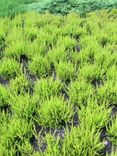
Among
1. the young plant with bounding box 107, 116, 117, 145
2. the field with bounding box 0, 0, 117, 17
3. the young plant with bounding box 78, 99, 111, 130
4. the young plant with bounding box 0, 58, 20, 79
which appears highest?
the field with bounding box 0, 0, 117, 17

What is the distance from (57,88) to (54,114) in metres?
0.68

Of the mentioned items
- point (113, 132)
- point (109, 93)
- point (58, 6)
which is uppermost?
point (58, 6)

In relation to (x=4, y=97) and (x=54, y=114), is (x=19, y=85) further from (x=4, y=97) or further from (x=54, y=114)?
(x=54, y=114)

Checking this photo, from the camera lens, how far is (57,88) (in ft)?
13.4

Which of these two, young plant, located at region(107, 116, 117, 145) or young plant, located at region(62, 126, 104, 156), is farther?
young plant, located at region(107, 116, 117, 145)

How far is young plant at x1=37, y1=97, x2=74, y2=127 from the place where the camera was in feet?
11.3

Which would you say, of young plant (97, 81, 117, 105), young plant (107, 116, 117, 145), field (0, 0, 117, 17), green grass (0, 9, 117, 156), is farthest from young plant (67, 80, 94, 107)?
field (0, 0, 117, 17)

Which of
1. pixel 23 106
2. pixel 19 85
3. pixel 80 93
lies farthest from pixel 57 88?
pixel 23 106

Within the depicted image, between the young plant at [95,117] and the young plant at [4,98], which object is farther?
the young plant at [4,98]

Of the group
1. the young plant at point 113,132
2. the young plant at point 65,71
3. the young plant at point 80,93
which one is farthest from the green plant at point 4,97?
the young plant at point 113,132

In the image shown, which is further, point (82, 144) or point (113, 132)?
point (113, 132)

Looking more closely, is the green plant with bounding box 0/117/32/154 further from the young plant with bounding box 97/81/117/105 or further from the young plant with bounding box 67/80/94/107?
the young plant with bounding box 97/81/117/105

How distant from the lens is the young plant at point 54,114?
3439 millimetres

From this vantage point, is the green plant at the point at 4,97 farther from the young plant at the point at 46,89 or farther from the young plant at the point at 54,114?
the young plant at the point at 54,114
